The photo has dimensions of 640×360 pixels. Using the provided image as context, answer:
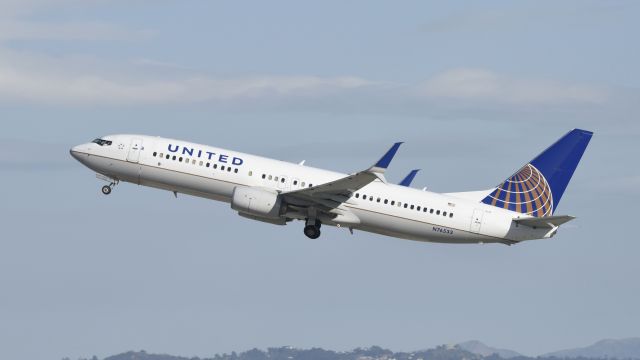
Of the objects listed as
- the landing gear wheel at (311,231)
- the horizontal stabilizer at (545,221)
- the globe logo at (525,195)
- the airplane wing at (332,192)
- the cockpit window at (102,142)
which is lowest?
the landing gear wheel at (311,231)

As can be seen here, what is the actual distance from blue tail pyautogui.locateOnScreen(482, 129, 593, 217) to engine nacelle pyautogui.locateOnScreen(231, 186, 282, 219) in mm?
13873

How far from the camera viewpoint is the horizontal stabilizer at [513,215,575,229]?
72.1 metres

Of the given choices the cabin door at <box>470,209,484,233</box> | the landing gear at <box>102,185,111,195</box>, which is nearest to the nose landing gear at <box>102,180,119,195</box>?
the landing gear at <box>102,185,111,195</box>

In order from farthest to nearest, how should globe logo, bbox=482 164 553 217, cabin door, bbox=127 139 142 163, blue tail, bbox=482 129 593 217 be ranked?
blue tail, bbox=482 129 593 217 < globe logo, bbox=482 164 553 217 < cabin door, bbox=127 139 142 163

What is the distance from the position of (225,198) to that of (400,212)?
→ 1076cm

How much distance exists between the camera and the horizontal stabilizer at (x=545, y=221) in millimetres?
72062

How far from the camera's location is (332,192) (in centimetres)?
7425

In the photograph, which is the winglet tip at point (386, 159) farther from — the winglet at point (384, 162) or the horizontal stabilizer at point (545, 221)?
the horizontal stabilizer at point (545, 221)

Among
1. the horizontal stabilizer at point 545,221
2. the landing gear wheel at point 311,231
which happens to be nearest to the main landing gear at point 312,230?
the landing gear wheel at point 311,231

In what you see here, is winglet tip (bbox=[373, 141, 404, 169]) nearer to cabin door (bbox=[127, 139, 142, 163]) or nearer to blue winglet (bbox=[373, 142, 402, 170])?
blue winglet (bbox=[373, 142, 402, 170])

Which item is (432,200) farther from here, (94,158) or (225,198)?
(94,158)

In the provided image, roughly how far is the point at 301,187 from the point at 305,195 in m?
1.14

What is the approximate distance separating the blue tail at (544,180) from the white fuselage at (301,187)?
204 centimetres

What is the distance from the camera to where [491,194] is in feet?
260
